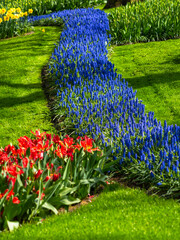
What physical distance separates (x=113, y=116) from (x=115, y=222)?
2.77 m

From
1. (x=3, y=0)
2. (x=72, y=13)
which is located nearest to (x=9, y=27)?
(x=72, y=13)

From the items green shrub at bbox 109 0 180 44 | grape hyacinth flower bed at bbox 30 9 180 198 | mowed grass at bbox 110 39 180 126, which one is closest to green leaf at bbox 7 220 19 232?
grape hyacinth flower bed at bbox 30 9 180 198

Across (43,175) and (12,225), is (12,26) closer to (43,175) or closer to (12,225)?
(43,175)

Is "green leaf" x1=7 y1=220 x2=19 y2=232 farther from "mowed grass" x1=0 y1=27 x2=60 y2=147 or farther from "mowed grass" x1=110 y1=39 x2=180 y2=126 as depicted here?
"mowed grass" x1=110 y1=39 x2=180 y2=126

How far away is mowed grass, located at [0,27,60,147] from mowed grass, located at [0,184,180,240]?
282 cm

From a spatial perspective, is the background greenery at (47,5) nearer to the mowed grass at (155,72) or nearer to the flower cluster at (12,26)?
the flower cluster at (12,26)

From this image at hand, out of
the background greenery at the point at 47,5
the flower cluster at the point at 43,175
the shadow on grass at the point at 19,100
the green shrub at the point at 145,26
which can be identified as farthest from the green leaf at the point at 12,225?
the background greenery at the point at 47,5

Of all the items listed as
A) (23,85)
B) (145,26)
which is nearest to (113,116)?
(23,85)

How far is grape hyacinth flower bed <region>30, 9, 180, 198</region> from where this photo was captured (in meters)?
5.13

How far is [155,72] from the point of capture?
9984mm

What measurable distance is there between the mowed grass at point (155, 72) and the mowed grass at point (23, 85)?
216cm

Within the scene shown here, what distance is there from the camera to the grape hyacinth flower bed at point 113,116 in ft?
16.8

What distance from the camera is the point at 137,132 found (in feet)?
19.7

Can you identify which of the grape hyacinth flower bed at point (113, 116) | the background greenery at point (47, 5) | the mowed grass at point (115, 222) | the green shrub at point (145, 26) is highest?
the background greenery at point (47, 5)
